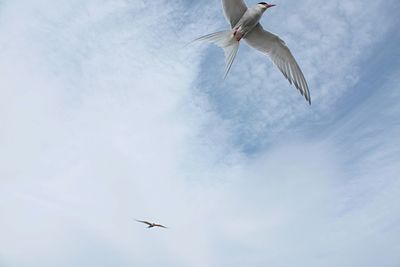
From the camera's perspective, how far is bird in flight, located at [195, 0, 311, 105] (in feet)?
63.7

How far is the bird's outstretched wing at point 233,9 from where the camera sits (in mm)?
19672

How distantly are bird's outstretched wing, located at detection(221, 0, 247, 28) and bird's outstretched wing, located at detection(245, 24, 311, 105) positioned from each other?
1.31 metres

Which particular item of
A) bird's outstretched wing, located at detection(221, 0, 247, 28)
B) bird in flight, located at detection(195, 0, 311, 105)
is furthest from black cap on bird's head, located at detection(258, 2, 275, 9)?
bird's outstretched wing, located at detection(221, 0, 247, 28)

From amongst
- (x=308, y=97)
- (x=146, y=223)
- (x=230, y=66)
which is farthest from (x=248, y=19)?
(x=146, y=223)

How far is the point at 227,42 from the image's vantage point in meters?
19.5

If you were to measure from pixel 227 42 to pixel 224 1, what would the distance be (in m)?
1.88

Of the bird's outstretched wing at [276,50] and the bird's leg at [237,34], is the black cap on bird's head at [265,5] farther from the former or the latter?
the bird's leg at [237,34]

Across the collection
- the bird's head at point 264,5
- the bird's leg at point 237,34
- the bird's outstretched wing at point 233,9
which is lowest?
the bird's leg at point 237,34

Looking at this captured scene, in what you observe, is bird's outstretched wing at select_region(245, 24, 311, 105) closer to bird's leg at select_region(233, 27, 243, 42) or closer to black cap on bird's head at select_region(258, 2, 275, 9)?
black cap on bird's head at select_region(258, 2, 275, 9)

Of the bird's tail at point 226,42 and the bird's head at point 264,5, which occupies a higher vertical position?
the bird's head at point 264,5

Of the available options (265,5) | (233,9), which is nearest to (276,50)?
(265,5)

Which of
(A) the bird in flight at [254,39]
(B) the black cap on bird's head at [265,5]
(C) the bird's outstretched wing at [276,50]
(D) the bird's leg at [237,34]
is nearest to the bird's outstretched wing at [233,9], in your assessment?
→ (A) the bird in flight at [254,39]

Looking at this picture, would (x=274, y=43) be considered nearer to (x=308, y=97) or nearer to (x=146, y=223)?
(x=308, y=97)

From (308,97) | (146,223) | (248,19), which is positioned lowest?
(146,223)
